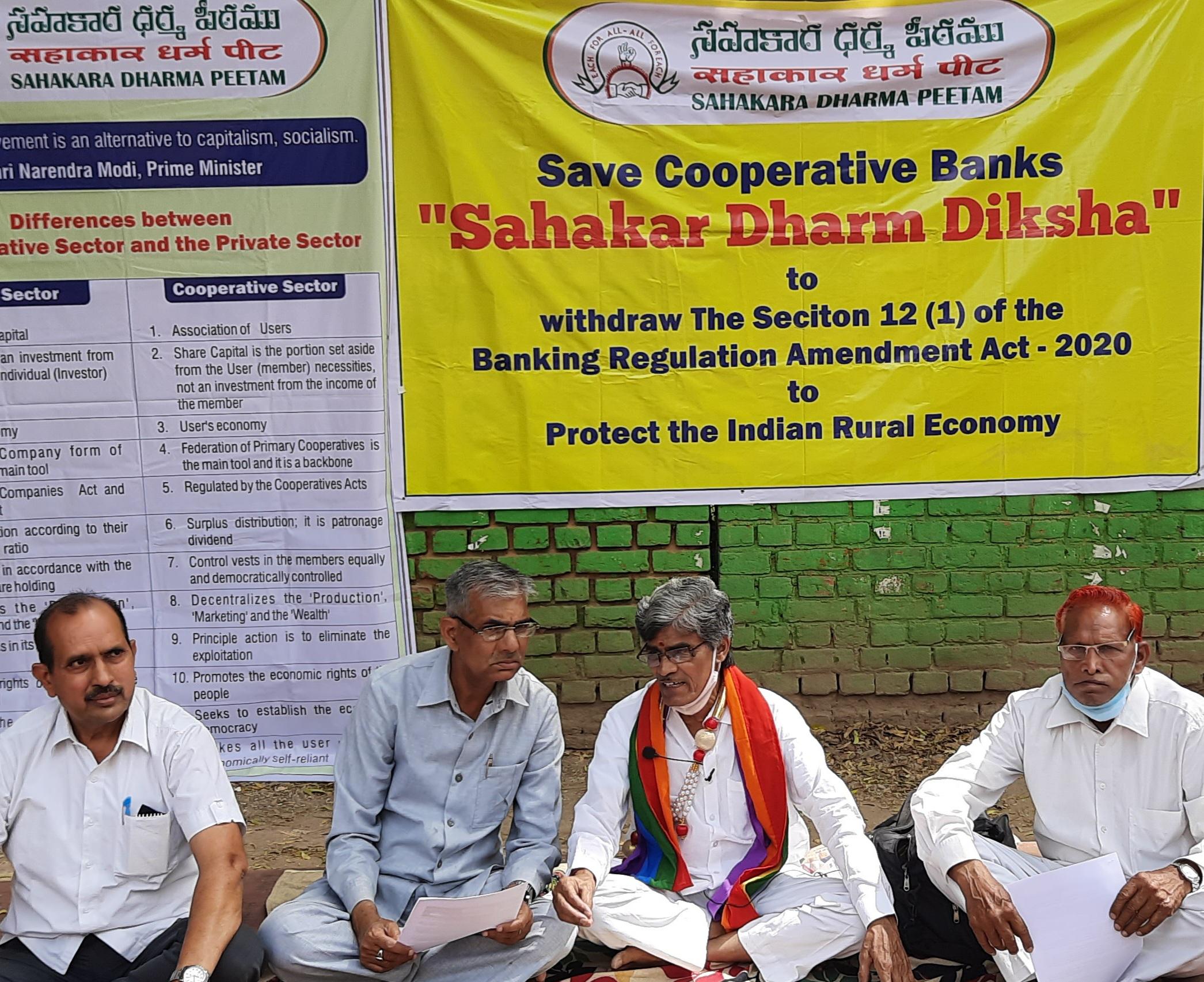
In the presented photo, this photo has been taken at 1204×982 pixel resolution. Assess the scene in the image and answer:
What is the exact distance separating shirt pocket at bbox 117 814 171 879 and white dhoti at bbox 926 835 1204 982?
1993 millimetres

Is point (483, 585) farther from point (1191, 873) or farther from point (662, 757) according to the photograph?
point (1191, 873)

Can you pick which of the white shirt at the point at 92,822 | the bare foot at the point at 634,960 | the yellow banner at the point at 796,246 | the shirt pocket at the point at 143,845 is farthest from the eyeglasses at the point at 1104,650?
the shirt pocket at the point at 143,845

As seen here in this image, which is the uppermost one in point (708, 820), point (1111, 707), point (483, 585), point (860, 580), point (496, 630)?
point (483, 585)

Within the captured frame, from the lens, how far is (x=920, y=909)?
3527 mm

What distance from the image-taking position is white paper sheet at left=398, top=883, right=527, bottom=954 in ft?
10.1

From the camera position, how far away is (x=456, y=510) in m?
4.94

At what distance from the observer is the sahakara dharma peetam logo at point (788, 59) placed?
4684 millimetres

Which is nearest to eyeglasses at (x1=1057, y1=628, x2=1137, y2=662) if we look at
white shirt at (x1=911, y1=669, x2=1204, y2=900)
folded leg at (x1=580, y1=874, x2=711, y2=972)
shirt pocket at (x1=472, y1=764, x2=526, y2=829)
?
white shirt at (x1=911, y1=669, x2=1204, y2=900)

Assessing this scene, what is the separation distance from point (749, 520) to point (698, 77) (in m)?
1.71

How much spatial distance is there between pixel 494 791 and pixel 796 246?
244 cm

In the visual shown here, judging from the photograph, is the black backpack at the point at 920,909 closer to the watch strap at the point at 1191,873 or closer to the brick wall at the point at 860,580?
the watch strap at the point at 1191,873

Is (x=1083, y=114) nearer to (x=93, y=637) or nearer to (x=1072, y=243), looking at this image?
(x=1072, y=243)

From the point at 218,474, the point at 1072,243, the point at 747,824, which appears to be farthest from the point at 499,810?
the point at 1072,243

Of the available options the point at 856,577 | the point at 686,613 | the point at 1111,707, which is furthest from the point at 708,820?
the point at 856,577
